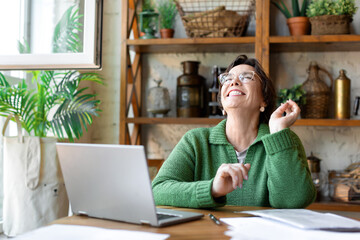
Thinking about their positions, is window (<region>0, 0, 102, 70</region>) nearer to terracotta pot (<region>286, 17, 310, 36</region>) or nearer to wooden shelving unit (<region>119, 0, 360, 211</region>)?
wooden shelving unit (<region>119, 0, 360, 211</region>)

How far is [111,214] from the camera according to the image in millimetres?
1076

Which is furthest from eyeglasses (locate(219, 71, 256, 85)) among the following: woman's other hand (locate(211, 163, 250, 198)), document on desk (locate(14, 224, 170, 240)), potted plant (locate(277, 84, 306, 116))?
potted plant (locate(277, 84, 306, 116))

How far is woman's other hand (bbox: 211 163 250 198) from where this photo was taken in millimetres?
1182

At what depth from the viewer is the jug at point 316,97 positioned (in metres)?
2.80

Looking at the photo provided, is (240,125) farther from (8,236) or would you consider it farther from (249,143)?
(8,236)

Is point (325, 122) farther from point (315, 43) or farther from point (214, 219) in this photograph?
point (214, 219)

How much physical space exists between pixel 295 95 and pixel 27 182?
1.71 metres

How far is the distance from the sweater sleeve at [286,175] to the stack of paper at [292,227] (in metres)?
0.32

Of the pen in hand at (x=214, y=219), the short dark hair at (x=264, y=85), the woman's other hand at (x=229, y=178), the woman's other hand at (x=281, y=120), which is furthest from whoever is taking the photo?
the short dark hair at (x=264, y=85)

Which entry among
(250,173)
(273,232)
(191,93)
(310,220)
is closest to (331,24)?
(191,93)

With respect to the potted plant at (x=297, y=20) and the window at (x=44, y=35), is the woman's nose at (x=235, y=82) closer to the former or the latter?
the window at (x=44, y=35)

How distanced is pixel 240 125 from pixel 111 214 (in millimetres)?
822

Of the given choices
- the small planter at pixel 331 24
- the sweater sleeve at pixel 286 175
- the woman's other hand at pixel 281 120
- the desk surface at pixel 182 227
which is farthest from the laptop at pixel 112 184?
the small planter at pixel 331 24

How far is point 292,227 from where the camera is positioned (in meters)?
1.01
